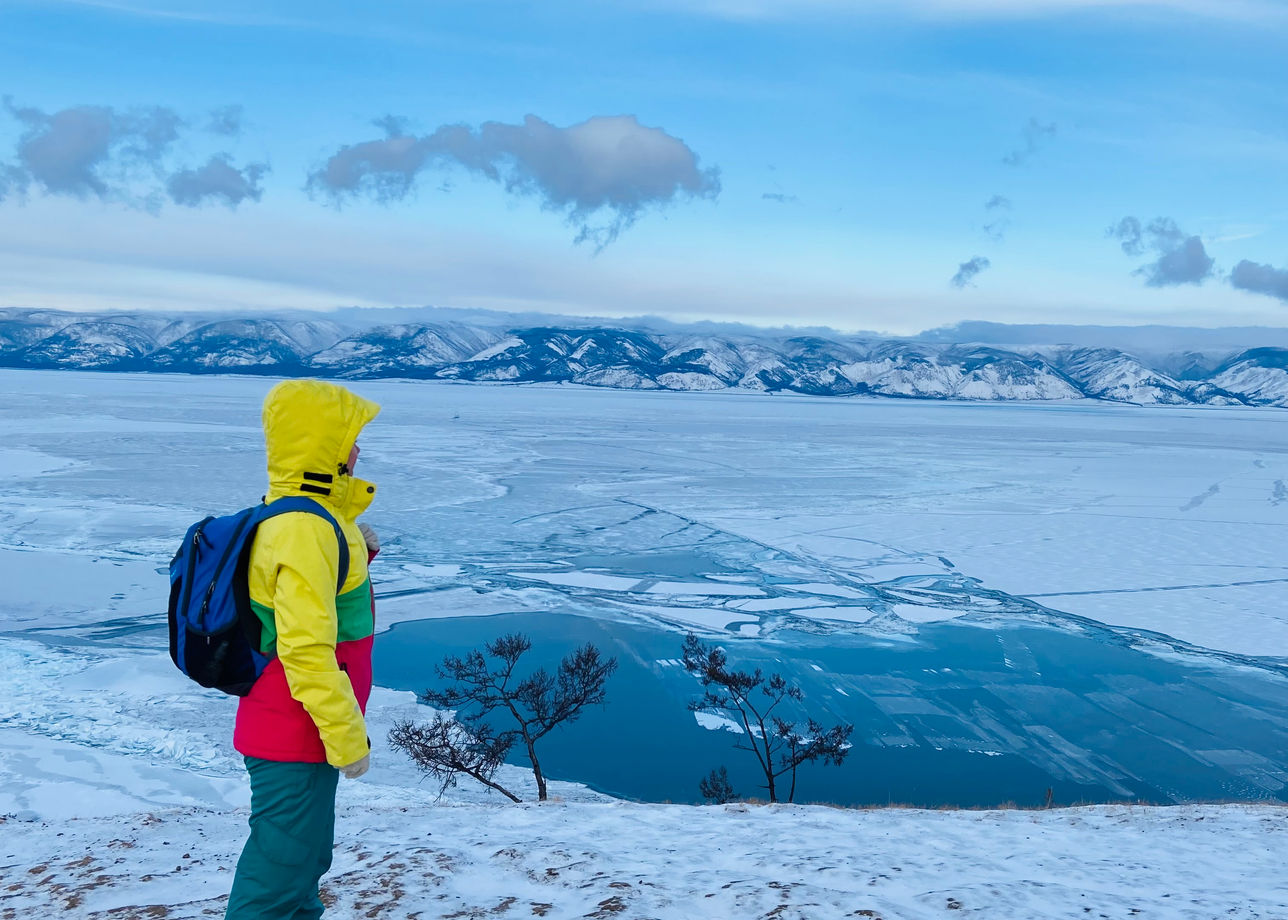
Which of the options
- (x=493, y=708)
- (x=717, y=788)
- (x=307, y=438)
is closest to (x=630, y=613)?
Answer: (x=493, y=708)

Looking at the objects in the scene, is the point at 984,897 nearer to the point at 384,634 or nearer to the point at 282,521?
the point at 282,521

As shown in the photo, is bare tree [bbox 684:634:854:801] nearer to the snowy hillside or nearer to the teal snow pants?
the snowy hillside

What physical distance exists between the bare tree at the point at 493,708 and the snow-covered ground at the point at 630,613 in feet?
1.47

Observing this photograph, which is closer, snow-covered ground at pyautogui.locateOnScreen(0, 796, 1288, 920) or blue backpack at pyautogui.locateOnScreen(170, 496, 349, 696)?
blue backpack at pyautogui.locateOnScreen(170, 496, 349, 696)

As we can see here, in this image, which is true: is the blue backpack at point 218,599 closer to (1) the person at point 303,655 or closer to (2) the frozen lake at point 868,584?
Result: (1) the person at point 303,655

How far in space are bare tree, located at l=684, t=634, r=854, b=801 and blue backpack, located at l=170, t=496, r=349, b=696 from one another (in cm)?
1011

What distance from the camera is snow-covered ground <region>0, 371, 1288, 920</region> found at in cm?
549

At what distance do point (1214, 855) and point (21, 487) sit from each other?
34.3 metres

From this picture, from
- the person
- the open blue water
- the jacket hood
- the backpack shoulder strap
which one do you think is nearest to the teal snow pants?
the person

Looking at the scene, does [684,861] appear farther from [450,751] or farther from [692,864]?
[450,751]

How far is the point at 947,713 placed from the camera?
13789mm

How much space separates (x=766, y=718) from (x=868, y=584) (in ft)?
23.2

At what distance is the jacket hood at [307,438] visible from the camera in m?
2.99

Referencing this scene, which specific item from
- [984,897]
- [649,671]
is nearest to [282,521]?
[984,897]
